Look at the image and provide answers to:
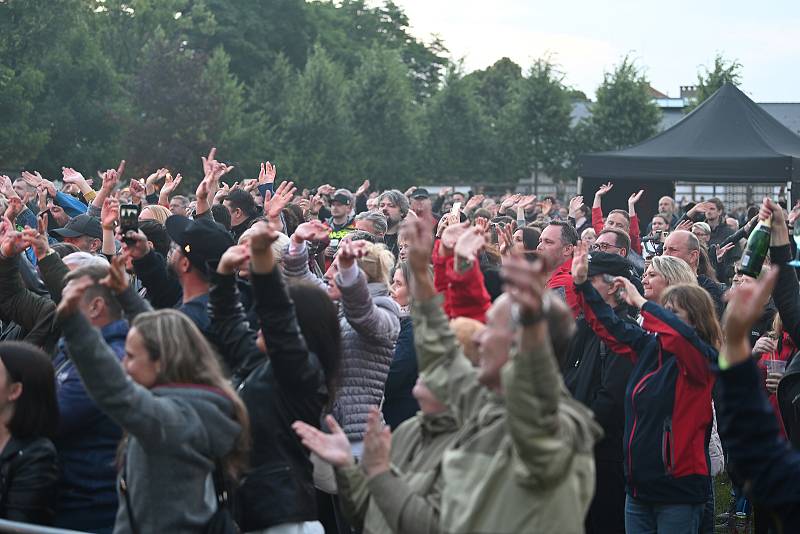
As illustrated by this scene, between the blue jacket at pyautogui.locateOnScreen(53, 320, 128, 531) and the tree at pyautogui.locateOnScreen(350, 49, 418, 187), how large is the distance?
3629 centimetres

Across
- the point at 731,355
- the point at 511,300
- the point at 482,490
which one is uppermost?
the point at 511,300

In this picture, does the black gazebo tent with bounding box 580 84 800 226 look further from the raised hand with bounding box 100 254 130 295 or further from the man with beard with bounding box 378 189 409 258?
the raised hand with bounding box 100 254 130 295

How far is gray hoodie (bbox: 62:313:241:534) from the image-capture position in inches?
155

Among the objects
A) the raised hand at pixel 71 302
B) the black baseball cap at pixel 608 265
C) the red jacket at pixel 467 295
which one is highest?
the raised hand at pixel 71 302

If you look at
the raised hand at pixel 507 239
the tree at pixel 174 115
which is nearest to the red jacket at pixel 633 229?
the raised hand at pixel 507 239

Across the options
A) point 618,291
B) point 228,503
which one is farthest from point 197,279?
point 618,291

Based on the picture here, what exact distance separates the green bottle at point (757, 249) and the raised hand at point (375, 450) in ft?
8.57

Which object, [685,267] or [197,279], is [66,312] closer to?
[197,279]

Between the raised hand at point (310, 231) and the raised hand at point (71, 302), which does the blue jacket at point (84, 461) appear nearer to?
the raised hand at point (71, 302)

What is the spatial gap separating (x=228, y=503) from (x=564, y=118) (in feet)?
123

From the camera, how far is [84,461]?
4836 millimetres

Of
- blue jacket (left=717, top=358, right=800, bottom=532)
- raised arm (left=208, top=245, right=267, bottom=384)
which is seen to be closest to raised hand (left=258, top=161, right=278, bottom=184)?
raised arm (left=208, top=245, right=267, bottom=384)

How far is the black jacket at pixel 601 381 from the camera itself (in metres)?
6.77

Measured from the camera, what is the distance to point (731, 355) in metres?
3.49
